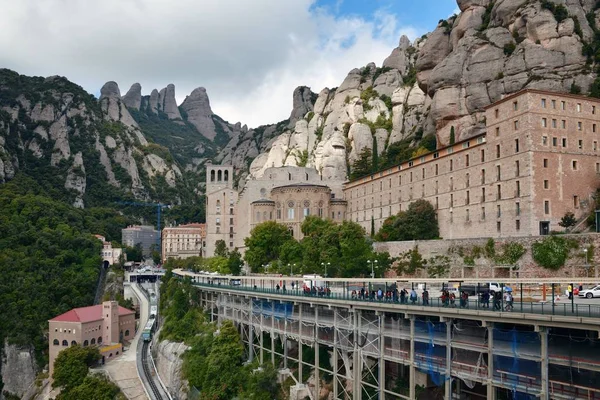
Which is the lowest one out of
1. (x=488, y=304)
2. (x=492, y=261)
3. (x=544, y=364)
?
(x=544, y=364)

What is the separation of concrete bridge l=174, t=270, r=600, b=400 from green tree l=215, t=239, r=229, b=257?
230 feet

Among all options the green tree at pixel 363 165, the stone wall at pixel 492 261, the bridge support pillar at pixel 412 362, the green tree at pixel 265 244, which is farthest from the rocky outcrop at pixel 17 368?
the bridge support pillar at pixel 412 362

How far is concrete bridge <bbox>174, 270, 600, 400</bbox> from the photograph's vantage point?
21375 mm

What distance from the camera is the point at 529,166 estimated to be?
53.4m

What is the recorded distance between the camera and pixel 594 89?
214 feet

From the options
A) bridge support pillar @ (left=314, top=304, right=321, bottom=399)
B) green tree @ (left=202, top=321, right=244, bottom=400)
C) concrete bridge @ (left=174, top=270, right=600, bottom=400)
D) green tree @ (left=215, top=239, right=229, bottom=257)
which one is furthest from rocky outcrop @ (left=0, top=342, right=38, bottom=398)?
bridge support pillar @ (left=314, top=304, right=321, bottom=399)

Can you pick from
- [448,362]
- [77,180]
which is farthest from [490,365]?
[77,180]

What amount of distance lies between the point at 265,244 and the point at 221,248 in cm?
3384

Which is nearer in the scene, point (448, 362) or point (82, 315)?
point (448, 362)

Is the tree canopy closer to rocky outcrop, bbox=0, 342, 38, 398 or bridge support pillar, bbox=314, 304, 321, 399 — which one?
bridge support pillar, bbox=314, 304, 321, 399

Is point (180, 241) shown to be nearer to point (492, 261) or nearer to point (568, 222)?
point (492, 261)

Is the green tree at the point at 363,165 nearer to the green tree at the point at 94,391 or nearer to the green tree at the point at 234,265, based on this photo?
the green tree at the point at 234,265

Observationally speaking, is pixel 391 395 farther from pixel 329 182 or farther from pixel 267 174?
pixel 267 174

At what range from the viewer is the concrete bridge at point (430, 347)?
21375 millimetres
